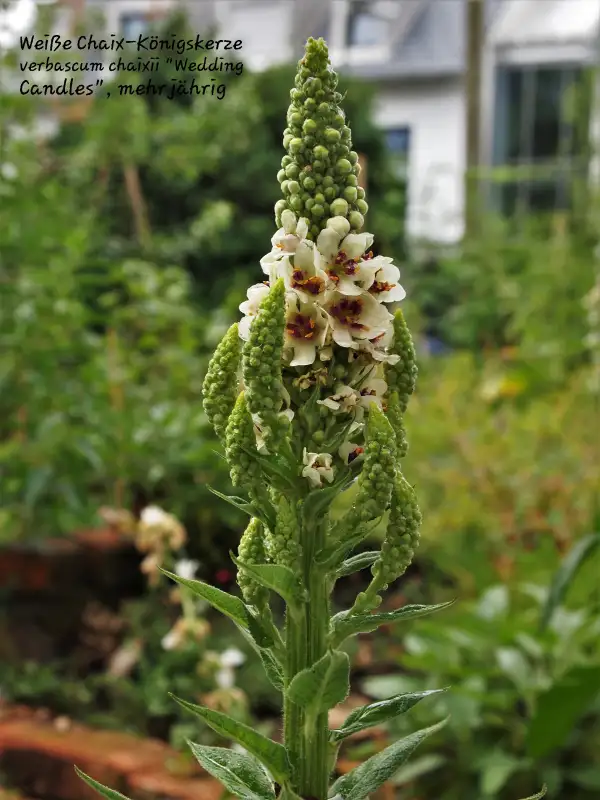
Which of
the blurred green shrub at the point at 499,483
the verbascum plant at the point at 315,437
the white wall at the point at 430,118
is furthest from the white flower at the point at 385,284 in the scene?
the white wall at the point at 430,118

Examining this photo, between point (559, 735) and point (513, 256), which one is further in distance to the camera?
point (513, 256)

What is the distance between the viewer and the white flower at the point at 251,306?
62 cm

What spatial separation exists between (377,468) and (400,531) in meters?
0.05

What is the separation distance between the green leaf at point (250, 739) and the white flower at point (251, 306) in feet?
0.79

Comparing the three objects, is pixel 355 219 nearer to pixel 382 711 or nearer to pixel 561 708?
pixel 382 711

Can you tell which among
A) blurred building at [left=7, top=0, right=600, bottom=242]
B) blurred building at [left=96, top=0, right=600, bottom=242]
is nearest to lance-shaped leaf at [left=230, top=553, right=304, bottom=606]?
blurred building at [left=7, top=0, right=600, bottom=242]

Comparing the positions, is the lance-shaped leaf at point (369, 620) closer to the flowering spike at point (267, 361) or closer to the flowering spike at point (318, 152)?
the flowering spike at point (267, 361)

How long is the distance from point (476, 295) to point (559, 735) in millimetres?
4249

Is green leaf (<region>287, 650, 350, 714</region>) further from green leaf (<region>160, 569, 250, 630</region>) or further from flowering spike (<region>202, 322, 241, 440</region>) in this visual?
flowering spike (<region>202, 322, 241, 440</region>)

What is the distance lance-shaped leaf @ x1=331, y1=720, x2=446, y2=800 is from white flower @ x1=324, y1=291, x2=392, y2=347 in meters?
0.27

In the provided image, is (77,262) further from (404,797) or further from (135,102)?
(404,797)

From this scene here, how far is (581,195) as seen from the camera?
235 inches

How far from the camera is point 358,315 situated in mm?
629

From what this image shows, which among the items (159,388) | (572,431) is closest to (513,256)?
(572,431)
